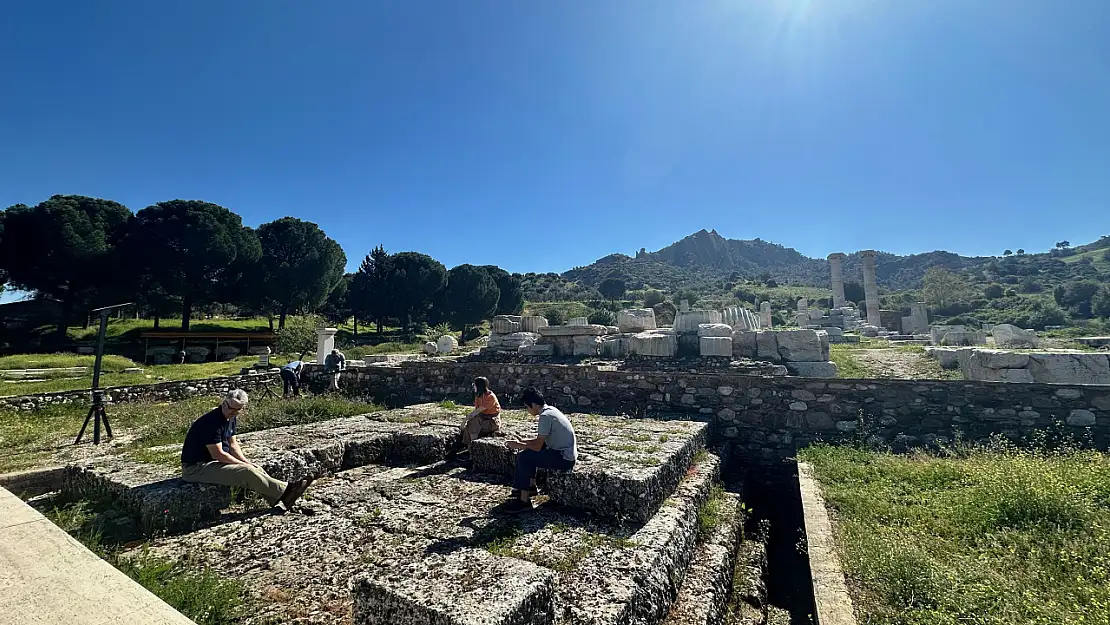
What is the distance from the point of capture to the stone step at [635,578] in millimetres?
2818

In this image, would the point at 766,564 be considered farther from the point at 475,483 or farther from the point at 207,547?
the point at 207,547

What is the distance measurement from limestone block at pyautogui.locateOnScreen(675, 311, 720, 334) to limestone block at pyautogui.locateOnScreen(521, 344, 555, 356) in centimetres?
340

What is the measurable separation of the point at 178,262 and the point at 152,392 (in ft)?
70.6

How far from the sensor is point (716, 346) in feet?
33.8

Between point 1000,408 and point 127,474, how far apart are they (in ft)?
33.1

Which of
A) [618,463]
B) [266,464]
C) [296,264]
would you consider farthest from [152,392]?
[296,264]

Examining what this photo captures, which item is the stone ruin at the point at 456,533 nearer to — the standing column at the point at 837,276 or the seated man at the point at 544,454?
the seated man at the point at 544,454

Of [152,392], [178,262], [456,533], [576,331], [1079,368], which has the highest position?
[178,262]

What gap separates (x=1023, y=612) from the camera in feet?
8.70

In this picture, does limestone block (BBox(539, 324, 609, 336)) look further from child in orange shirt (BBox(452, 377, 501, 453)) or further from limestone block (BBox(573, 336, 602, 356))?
child in orange shirt (BBox(452, 377, 501, 453))

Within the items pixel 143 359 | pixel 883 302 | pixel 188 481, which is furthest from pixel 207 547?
pixel 883 302

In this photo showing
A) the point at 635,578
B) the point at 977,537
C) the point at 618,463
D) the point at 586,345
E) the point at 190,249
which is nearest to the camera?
the point at 635,578

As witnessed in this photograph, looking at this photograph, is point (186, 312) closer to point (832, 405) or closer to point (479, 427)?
point (479, 427)

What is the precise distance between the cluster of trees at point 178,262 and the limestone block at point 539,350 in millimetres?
26959
